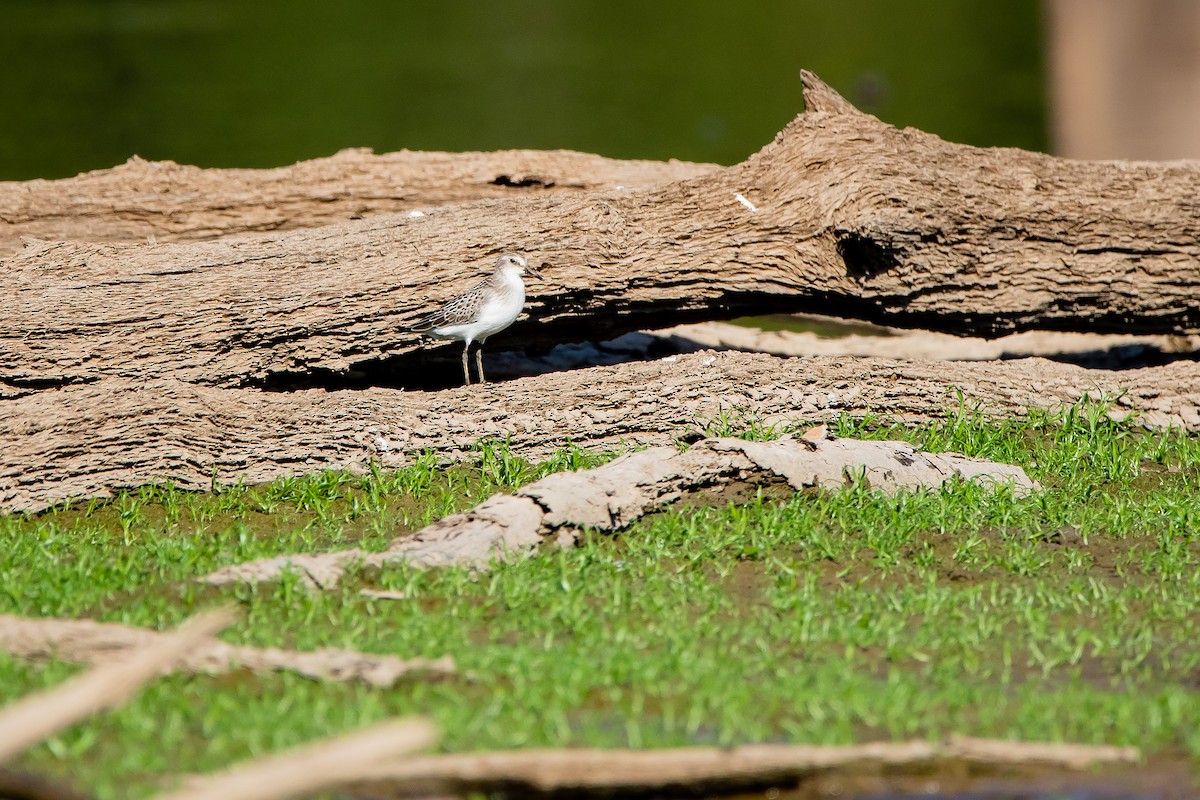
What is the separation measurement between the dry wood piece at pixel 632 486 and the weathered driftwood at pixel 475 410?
0.69m

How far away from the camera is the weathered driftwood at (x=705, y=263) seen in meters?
7.86

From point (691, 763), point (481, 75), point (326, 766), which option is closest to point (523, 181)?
point (691, 763)

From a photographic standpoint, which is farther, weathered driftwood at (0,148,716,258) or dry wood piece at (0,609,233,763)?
weathered driftwood at (0,148,716,258)

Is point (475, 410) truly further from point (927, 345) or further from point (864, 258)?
point (927, 345)

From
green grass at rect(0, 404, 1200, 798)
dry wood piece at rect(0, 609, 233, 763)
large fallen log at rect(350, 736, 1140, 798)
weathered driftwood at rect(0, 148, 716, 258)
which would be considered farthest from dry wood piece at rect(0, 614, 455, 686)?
weathered driftwood at rect(0, 148, 716, 258)

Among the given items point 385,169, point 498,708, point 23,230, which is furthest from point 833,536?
point 23,230

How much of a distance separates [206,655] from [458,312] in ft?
11.3

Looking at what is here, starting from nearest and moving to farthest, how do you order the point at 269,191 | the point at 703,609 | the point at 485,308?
the point at 703,609
the point at 485,308
the point at 269,191

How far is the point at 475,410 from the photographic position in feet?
25.3

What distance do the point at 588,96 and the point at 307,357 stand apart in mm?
18458

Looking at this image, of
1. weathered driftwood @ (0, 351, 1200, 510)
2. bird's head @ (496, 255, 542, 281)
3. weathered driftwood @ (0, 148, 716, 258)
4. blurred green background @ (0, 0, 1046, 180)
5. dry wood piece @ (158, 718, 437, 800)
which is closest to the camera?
dry wood piece @ (158, 718, 437, 800)

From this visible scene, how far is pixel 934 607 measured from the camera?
217 inches

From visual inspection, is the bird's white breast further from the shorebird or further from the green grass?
the green grass

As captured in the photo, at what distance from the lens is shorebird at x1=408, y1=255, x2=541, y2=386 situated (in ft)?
25.3
